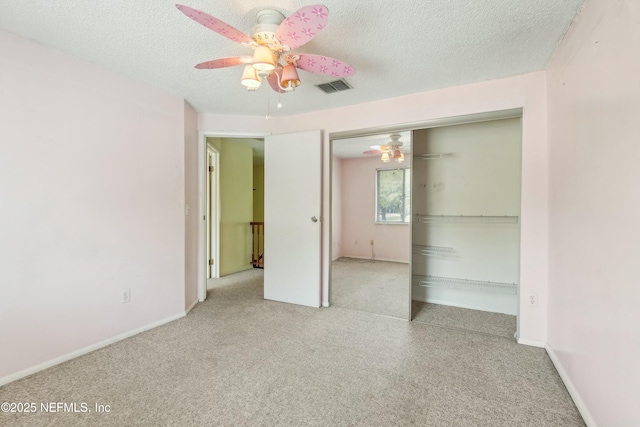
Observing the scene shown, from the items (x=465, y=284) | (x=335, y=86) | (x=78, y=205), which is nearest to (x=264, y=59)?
(x=335, y=86)

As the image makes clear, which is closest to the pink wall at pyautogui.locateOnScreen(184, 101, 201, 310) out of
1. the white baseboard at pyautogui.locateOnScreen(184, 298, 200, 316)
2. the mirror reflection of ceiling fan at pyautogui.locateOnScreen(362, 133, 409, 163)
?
the white baseboard at pyautogui.locateOnScreen(184, 298, 200, 316)

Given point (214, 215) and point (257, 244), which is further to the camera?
point (257, 244)

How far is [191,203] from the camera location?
10.5ft

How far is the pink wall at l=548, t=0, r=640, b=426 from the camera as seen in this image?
110 centimetres

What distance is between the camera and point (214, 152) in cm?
427

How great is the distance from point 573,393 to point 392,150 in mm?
2719

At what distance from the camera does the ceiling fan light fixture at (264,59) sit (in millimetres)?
1535

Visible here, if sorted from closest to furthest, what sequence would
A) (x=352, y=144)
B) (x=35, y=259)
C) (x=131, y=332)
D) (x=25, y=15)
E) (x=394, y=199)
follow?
(x=25, y=15)
(x=35, y=259)
(x=131, y=332)
(x=352, y=144)
(x=394, y=199)

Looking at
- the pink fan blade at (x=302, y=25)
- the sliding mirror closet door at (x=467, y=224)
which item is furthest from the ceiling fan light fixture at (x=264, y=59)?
the sliding mirror closet door at (x=467, y=224)

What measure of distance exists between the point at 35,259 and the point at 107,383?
978mm

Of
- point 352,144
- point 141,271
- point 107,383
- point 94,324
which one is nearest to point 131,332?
point 94,324

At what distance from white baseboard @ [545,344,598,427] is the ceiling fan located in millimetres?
2270

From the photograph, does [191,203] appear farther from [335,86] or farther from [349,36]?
[349,36]

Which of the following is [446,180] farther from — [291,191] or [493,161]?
[291,191]
